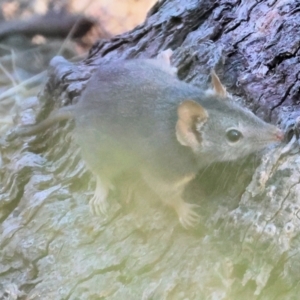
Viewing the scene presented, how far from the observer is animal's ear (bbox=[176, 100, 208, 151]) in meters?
1.37

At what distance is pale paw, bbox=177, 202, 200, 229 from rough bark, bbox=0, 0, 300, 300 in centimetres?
2

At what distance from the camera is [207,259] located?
52.7 inches

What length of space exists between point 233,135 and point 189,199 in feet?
0.79

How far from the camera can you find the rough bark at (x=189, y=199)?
4.23ft

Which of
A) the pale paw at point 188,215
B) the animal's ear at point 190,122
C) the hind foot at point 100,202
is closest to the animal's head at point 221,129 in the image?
the animal's ear at point 190,122

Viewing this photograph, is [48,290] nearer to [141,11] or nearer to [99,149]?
[99,149]

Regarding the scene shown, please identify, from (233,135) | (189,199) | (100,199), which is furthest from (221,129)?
(100,199)

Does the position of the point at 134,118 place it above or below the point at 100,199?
above

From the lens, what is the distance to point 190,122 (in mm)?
1409

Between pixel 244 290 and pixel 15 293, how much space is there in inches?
26.5

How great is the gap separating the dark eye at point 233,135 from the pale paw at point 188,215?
215mm

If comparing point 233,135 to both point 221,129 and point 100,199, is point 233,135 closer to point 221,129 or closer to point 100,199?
point 221,129

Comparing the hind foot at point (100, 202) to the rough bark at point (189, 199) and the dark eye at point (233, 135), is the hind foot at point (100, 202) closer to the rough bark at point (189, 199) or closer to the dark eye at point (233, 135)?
the rough bark at point (189, 199)

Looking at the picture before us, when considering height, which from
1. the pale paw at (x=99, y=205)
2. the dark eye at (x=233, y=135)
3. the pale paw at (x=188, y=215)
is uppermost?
the dark eye at (x=233, y=135)
